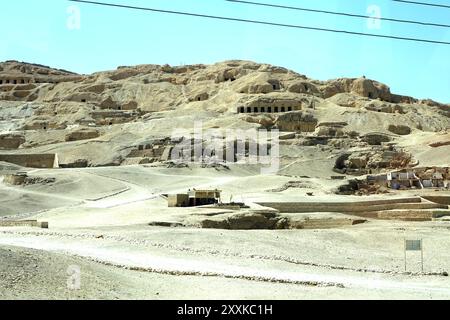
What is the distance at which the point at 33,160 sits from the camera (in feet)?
172

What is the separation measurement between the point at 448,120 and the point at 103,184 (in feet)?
171

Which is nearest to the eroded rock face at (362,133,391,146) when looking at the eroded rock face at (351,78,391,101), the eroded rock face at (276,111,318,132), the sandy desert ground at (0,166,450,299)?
the eroded rock face at (276,111,318,132)

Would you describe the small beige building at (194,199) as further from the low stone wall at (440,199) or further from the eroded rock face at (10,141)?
the eroded rock face at (10,141)

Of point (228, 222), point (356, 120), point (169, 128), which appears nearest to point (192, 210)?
point (228, 222)

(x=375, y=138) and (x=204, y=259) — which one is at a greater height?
(x=375, y=138)

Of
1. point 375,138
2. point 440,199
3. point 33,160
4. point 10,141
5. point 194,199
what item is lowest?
point 440,199

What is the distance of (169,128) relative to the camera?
6088 centimetres

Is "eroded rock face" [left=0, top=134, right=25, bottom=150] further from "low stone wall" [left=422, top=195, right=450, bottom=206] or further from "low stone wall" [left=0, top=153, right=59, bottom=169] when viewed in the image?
"low stone wall" [left=422, top=195, right=450, bottom=206]

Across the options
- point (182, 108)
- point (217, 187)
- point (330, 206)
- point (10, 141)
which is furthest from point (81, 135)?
point (330, 206)

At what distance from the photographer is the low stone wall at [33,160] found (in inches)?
2036

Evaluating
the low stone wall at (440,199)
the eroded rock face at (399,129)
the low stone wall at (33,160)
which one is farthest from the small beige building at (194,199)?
the eroded rock face at (399,129)

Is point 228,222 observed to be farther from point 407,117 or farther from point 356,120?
point 407,117

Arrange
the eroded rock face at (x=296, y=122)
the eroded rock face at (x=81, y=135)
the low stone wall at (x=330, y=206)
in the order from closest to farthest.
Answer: the low stone wall at (x=330, y=206)
the eroded rock face at (x=81, y=135)
the eroded rock face at (x=296, y=122)

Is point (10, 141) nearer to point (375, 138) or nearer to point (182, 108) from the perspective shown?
point (182, 108)
